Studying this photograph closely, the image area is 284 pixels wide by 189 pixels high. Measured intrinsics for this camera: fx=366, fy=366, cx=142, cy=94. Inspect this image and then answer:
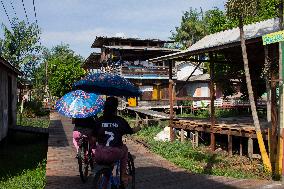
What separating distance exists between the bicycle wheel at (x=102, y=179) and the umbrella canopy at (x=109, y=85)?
1.69 metres

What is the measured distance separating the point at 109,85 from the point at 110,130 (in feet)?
3.89

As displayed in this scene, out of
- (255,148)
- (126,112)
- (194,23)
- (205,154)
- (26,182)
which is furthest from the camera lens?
(194,23)

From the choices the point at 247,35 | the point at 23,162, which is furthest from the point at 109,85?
the point at 247,35

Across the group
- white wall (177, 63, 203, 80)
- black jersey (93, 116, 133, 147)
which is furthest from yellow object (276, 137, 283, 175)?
white wall (177, 63, 203, 80)

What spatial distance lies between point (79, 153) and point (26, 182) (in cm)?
245

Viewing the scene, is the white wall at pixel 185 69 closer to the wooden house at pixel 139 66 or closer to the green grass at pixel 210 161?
the wooden house at pixel 139 66

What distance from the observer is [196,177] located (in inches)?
331

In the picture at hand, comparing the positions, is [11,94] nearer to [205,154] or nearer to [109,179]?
[205,154]

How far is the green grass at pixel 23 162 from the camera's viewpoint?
9.83m

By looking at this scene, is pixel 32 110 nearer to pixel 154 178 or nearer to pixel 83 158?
pixel 83 158

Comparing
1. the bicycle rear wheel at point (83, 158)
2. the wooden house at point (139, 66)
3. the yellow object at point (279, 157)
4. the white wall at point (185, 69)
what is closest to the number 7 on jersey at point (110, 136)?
the bicycle rear wheel at point (83, 158)

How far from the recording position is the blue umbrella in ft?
27.0

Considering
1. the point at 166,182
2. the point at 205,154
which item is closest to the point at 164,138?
the point at 205,154

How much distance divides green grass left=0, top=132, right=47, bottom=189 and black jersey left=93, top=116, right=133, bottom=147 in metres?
3.87
